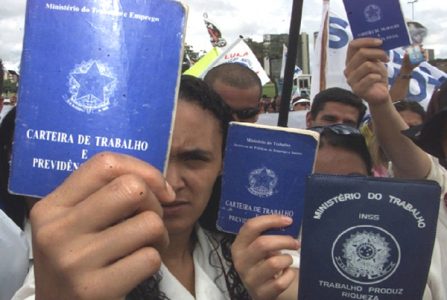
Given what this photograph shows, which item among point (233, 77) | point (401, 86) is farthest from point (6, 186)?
point (401, 86)

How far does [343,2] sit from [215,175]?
2.99 ft

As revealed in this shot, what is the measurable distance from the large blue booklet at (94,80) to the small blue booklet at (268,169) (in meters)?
0.40

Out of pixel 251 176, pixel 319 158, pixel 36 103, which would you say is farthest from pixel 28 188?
pixel 319 158

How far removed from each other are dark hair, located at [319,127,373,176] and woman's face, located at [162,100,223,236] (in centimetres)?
77

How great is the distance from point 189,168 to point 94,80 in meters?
0.52

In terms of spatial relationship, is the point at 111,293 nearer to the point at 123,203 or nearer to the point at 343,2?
the point at 123,203

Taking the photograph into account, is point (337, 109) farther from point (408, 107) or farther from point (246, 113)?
point (246, 113)

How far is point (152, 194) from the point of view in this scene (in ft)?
2.22

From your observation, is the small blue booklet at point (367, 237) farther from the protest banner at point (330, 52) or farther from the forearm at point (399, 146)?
the protest banner at point (330, 52)

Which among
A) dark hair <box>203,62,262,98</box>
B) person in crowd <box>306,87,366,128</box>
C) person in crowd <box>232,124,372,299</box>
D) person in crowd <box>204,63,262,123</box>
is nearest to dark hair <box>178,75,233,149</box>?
person in crowd <box>232,124,372,299</box>

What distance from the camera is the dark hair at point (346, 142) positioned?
1936mm

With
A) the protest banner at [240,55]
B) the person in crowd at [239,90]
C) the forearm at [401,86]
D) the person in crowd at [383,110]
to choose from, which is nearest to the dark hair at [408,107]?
the forearm at [401,86]

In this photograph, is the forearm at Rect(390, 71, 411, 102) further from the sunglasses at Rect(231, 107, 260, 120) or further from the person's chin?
the person's chin

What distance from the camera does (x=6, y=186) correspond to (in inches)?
69.4
